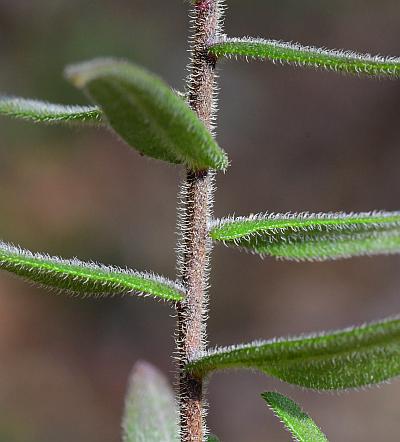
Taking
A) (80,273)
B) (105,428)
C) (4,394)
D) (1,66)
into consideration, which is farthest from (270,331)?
(80,273)

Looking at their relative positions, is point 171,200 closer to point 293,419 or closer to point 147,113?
point 293,419

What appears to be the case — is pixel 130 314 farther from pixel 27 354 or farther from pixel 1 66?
pixel 1 66

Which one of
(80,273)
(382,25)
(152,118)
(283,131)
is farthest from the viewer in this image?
(382,25)

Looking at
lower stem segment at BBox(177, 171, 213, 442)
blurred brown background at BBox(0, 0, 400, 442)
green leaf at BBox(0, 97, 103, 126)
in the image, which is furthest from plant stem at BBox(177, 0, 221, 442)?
blurred brown background at BBox(0, 0, 400, 442)

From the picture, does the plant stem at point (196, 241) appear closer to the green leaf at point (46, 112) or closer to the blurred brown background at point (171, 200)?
the green leaf at point (46, 112)

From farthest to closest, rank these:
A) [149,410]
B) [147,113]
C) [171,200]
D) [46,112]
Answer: [171,200]
[149,410]
[46,112]
[147,113]

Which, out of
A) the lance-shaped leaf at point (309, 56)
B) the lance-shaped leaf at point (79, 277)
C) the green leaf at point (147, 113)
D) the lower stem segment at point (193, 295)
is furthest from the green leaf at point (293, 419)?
the lance-shaped leaf at point (309, 56)

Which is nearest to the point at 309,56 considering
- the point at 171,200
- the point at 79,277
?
the point at 79,277
